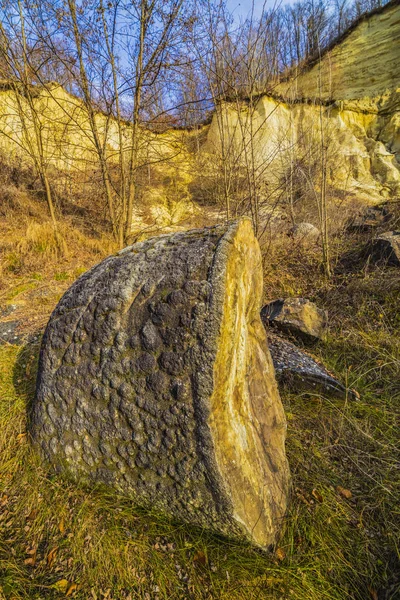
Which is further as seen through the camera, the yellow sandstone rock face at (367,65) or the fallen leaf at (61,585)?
the yellow sandstone rock face at (367,65)

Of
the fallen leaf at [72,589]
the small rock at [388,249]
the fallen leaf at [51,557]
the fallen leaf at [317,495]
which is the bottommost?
the fallen leaf at [317,495]

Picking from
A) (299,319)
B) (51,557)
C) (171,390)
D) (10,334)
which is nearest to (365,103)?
(299,319)

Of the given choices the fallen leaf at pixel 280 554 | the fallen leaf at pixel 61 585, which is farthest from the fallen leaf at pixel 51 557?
the fallen leaf at pixel 280 554

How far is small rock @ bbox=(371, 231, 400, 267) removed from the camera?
4164mm

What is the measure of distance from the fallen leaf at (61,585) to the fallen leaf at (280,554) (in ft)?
2.78

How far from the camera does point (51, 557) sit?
1202mm

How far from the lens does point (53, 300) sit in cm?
396

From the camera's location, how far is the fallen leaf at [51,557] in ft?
3.88

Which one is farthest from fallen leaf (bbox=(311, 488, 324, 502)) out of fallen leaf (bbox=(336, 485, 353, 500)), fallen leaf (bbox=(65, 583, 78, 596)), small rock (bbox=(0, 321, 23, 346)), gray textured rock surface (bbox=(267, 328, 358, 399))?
small rock (bbox=(0, 321, 23, 346))

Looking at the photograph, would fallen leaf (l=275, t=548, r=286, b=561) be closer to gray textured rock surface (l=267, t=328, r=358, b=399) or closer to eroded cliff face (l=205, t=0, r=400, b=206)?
gray textured rock surface (l=267, t=328, r=358, b=399)

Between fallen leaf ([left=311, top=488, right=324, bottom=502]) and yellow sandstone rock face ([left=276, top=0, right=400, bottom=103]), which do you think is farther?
yellow sandstone rock face ([left=276, top=0, right=400, bottom=103])

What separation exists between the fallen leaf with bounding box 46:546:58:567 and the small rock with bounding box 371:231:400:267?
4666 mm

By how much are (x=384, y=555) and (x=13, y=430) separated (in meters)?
2.01

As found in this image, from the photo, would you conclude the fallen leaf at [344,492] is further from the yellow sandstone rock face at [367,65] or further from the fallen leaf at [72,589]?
the yellow sandstone rock face at [367,65]
